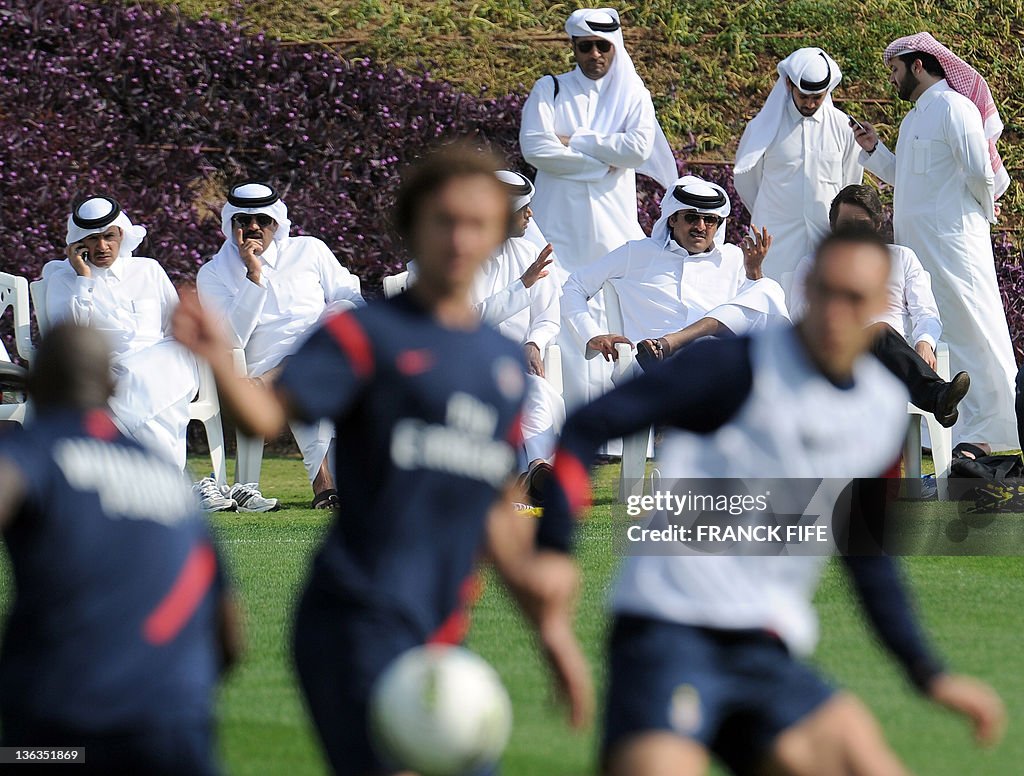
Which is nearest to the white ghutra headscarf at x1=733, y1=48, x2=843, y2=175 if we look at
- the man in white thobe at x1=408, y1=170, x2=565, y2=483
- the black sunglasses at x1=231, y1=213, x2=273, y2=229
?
the man in white thobe at x1=408, y1=170, x2=565, y2=483

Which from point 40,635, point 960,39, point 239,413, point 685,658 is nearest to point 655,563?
point 685,658

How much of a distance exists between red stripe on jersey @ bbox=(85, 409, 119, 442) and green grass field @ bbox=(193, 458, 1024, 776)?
1730 millimetres

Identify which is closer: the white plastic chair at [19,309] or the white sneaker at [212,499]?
the white sneaker at [212,499]

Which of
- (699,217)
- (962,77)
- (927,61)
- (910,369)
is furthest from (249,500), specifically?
(962,77)

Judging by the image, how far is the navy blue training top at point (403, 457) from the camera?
3430 mm

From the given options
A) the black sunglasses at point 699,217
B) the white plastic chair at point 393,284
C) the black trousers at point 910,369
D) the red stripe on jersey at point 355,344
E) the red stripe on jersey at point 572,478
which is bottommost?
the white plastic chair at point 393,284

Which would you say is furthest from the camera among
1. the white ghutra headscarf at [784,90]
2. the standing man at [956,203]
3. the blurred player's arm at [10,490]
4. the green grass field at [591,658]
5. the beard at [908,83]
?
the white ghutra headscarf at [784,90]

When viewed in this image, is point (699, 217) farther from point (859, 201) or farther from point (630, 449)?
point (630, 449)

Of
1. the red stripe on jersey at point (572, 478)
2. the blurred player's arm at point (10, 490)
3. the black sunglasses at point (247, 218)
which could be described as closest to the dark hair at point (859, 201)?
the black sunglasses at point (247, 218)

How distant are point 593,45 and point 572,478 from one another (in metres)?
9.54

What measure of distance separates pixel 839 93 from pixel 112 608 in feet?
47.0

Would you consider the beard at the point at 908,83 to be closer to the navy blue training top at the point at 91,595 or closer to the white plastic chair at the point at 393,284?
the white plastic chair at the point at 393,284

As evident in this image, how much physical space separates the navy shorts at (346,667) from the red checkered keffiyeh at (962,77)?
30.1 feet

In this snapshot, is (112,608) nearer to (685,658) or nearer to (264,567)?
(685,658)
